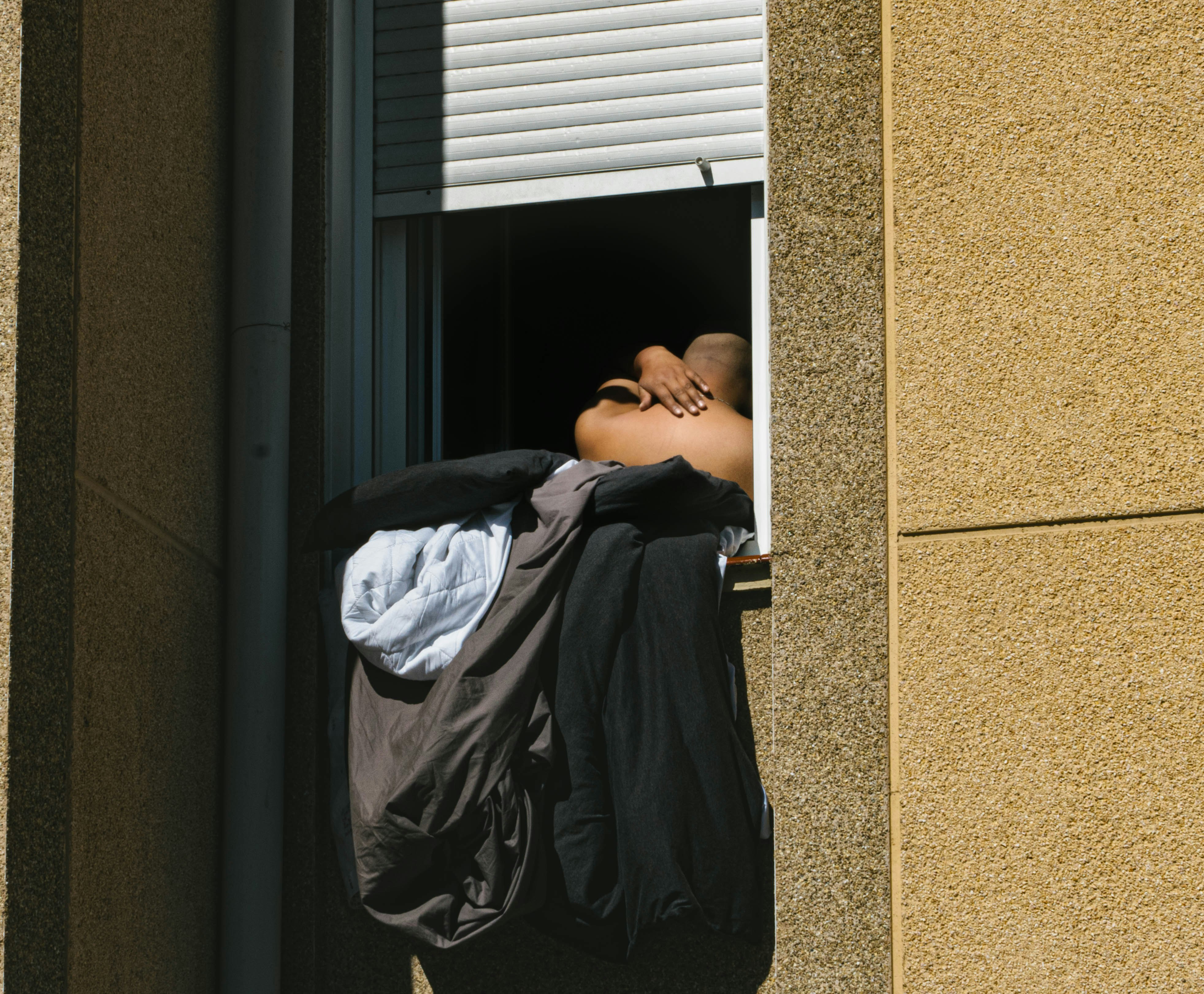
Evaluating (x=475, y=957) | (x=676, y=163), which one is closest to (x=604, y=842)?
(x=475, y=957)

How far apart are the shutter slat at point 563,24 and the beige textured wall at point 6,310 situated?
144 cm

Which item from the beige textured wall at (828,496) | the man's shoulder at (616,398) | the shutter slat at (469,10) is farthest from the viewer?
the shutter slat at (469,10)

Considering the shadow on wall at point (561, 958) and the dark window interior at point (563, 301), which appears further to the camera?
the dark window interior at point (563, 301)

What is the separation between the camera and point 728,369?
12.1 ft

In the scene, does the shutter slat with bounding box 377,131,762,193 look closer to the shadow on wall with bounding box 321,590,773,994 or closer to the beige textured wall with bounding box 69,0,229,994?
the beige textured wall with bounding box 69,0,229,994

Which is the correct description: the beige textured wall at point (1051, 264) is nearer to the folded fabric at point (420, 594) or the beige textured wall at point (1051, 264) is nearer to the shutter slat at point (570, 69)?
the shutter slat at point (570, 69)

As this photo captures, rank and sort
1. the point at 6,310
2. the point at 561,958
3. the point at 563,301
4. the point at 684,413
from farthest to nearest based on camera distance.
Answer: the point at 563,301 → the point at 684,413 → the point at 561,958 → the point at 6,310

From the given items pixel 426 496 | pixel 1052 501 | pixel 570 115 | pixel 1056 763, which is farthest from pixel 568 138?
pixel 1056 763

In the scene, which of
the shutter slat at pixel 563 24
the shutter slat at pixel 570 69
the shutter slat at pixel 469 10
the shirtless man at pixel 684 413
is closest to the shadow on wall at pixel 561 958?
the shirtless man at pixel 684 413

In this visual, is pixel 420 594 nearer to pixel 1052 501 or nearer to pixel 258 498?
pixel 258 498

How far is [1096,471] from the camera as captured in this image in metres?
2.85

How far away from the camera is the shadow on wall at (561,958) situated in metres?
3.06

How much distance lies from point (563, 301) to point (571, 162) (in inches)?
20.7

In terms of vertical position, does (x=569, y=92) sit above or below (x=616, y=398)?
above
